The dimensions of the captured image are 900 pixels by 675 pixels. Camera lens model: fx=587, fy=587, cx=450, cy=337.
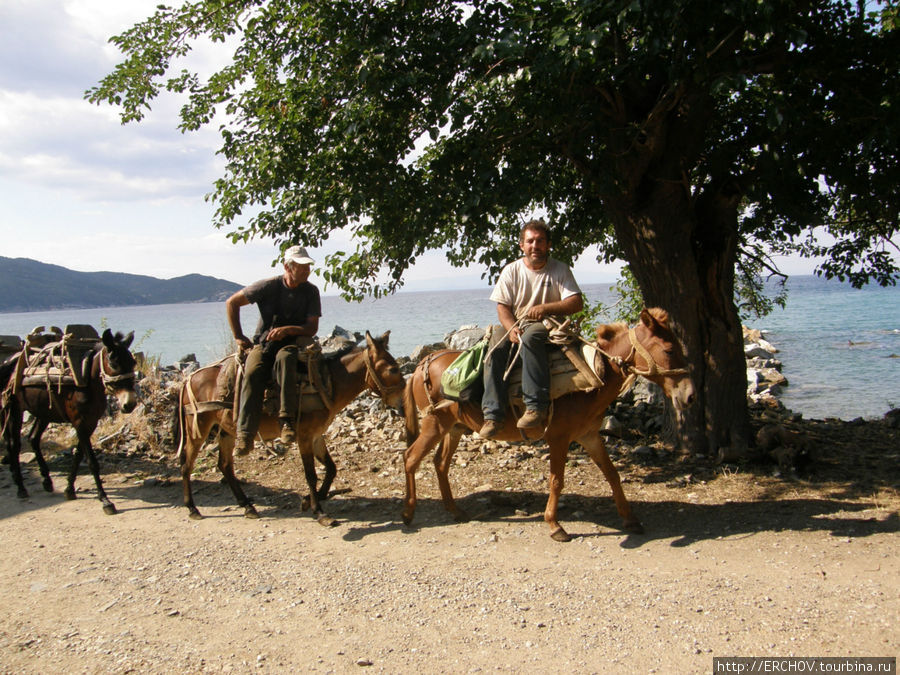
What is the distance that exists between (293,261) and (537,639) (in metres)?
4.40

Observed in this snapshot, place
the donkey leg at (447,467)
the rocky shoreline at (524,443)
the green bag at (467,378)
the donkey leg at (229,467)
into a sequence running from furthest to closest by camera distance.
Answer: the rocky shoreline at (524,443) → the donkey leg at (229,467) → the donkey leg at (447,467) → the green bag at (467,378)

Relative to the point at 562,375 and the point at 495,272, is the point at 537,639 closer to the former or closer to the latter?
the point at 562,375

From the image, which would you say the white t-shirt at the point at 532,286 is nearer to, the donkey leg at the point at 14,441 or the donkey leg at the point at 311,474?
the donkey leg at the point at 311,474

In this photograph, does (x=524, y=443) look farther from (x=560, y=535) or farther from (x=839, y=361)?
(x=839, y=361)

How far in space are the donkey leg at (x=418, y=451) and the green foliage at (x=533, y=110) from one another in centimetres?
222

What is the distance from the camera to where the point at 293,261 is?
250 inches

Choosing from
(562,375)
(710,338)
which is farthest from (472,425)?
(710,338)

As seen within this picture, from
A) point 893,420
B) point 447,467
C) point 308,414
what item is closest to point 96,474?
point 308,414

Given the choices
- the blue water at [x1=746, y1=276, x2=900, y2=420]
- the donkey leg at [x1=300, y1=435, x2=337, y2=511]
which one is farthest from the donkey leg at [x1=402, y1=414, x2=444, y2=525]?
the blue water at [x1=746, y1=276, x2=900, y2=420]

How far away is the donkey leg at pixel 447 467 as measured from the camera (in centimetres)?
632

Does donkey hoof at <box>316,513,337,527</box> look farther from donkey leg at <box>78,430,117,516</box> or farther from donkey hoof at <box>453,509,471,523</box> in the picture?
donkey leg at <box>78,430,117,516</box>

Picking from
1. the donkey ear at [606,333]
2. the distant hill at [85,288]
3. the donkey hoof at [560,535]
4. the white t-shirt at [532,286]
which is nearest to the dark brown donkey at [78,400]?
the white t-shirt at [532,286]

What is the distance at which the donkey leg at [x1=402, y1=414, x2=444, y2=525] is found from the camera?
20.2ft

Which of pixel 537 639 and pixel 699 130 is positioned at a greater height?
pixel 699 130
